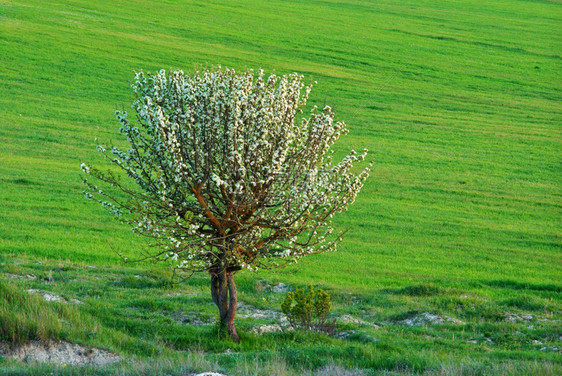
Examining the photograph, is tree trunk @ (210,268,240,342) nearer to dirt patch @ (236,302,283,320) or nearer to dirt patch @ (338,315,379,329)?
dirt patch @ (236,302,283,320)

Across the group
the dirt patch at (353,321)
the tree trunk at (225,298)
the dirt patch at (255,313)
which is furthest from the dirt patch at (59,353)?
the dirt patch at (353,321)

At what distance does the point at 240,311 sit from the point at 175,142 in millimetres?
6575

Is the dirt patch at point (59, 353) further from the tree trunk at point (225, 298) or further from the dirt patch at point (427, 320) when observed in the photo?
the dirt patch at point (427, 320)

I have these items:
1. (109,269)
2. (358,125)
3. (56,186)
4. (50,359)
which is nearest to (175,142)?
(50,359)

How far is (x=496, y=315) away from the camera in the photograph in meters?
18.5

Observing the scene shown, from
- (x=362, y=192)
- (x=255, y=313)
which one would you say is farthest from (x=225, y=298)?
(x=362, y=192)

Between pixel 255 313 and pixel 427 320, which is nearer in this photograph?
pixel 427 320

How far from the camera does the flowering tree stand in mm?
13750

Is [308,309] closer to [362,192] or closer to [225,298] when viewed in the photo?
[225,298]

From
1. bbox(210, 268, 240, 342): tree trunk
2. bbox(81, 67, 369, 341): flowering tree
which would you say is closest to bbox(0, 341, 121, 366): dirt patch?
bbox(81, 67, 369, 341): flowering tree

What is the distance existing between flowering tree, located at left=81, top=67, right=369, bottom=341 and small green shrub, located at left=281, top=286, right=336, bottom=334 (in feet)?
4.09

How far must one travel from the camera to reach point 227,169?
1384cm

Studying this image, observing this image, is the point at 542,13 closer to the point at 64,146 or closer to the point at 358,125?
the point at 358,125

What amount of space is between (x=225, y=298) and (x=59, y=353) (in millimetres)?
3866
